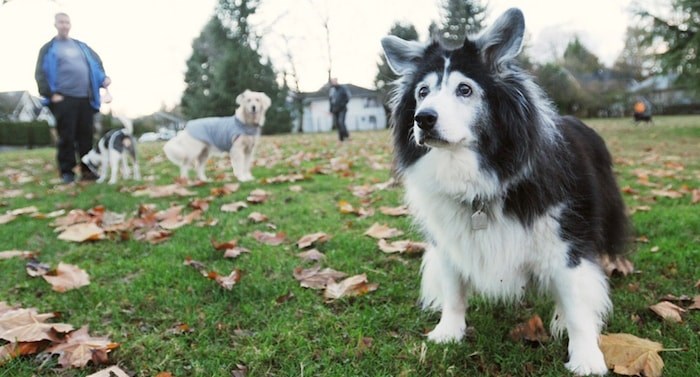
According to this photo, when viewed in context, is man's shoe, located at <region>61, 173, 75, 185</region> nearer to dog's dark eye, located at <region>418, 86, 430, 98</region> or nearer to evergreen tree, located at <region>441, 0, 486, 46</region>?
dog's dark eye, located at <region>418, 86, 430, 98</region>

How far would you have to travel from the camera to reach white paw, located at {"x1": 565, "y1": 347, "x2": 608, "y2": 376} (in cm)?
199

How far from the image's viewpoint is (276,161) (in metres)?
9.34

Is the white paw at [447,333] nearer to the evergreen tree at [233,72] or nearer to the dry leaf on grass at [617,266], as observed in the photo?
the dry leaf on grass at [617,266]

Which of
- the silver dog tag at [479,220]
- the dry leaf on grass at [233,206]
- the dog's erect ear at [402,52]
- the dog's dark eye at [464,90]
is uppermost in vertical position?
the dog's erect ear at [402,52]

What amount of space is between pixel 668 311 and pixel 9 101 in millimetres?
54762

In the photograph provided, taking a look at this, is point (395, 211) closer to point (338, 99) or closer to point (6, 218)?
point (6, 218)

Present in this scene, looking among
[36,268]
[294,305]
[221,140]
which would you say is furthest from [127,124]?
[294,305]

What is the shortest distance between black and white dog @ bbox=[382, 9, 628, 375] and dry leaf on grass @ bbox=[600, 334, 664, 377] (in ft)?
0.20

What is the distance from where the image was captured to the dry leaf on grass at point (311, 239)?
363cm

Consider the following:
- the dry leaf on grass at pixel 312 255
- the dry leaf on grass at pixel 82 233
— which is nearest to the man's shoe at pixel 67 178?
the dry leaf on grass at pixel 82 233

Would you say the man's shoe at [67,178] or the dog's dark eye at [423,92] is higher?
the dog's dark eye at [423,92]

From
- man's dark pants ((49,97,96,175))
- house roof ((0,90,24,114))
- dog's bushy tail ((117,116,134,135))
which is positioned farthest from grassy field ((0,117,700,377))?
house roof ((0,90,24,114))

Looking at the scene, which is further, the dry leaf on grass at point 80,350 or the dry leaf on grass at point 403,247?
the dry leaf on grass at point 403,247

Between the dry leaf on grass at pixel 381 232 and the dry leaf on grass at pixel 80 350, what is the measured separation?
209cm
